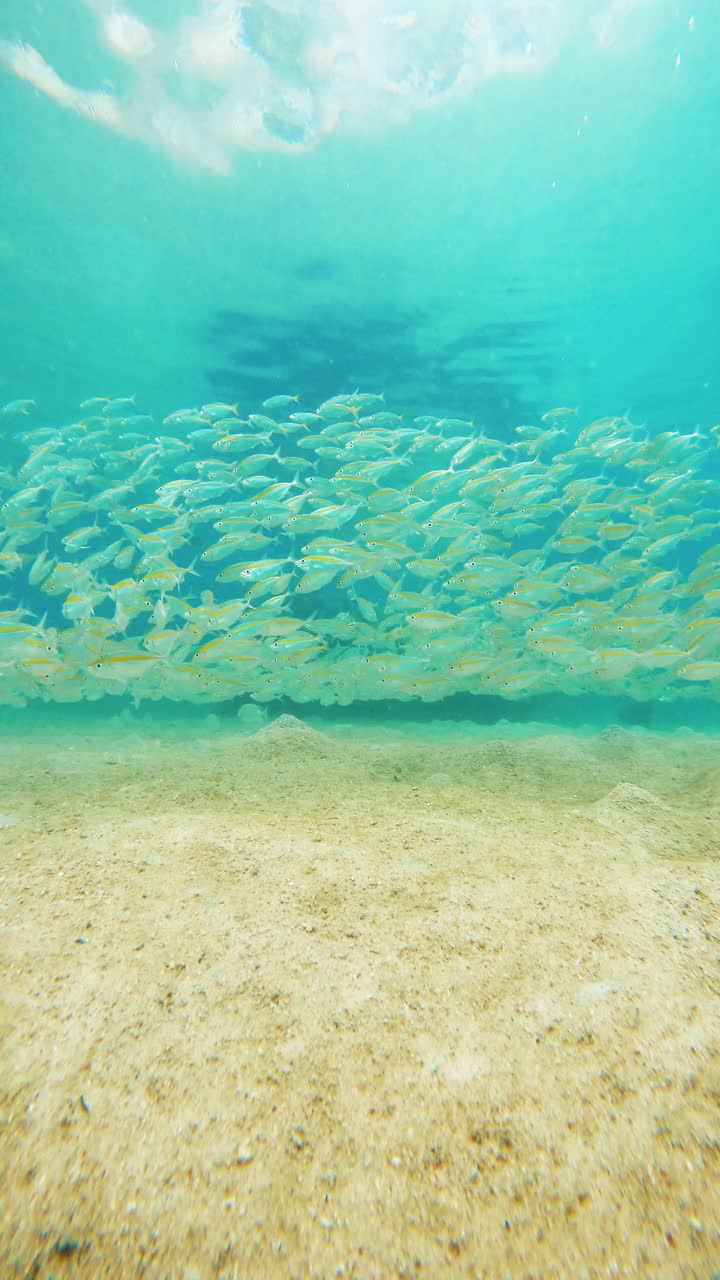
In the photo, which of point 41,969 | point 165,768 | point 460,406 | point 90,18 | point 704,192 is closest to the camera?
point 41,969

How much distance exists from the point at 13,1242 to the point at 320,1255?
0.64 m

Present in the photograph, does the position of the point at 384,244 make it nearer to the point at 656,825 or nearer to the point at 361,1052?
the point at 656,825

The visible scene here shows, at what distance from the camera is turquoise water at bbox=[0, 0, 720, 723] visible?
802 centimetres

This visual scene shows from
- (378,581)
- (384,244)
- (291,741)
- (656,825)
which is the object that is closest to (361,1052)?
(656,825)

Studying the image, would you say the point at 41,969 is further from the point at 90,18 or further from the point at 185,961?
the point at 90,18

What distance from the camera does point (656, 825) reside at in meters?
3.00

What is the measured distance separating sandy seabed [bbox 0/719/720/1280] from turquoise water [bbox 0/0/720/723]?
3.74 m

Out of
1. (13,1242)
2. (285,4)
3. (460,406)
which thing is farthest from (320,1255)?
(460,406)

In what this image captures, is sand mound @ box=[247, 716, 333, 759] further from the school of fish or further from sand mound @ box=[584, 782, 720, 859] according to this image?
sand mound @ box=[584, 782, 720, 859]

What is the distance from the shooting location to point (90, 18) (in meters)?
9.44

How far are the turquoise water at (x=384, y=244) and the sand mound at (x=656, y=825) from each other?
2.77 m

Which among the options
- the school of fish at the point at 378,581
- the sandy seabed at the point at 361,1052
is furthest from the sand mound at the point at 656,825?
the school of fish at the point at 378,581

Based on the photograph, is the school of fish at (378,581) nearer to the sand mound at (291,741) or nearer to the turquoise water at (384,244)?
the turquoise water at (384,244)

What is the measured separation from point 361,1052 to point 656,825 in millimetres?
2329
